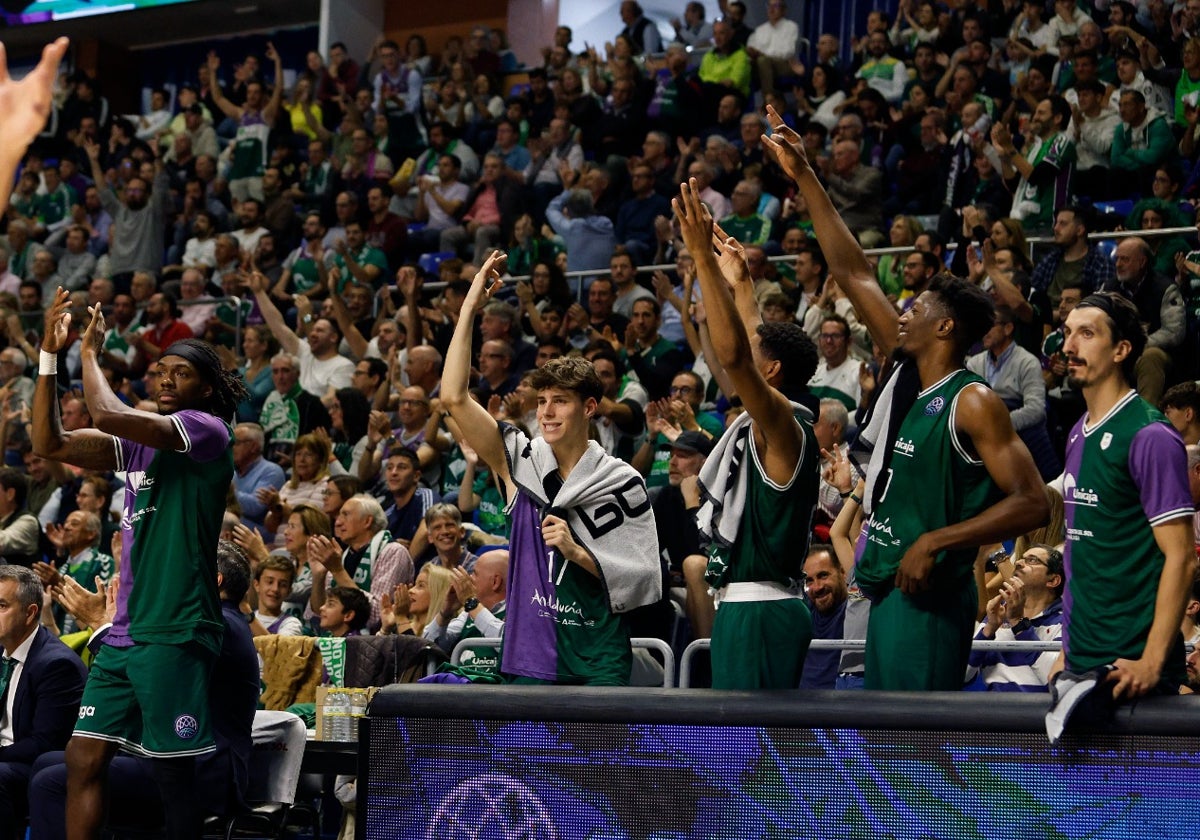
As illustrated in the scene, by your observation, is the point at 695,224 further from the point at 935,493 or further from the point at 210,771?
the point at 210,771

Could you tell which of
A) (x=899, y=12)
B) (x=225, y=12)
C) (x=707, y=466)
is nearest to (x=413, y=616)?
(x=707, y=466)

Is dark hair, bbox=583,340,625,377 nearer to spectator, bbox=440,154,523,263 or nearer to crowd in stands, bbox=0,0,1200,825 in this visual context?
crowd in stands, bbox=0,0,1200,825

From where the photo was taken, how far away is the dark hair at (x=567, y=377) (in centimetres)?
551

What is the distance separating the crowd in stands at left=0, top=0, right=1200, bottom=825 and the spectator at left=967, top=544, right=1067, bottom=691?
0.05 ft

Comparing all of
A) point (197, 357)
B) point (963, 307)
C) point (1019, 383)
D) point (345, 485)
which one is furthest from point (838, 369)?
point (197, 357)

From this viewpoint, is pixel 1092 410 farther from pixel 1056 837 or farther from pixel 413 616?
pixel 413 616

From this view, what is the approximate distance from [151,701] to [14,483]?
7130mm

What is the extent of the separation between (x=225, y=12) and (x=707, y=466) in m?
18.1

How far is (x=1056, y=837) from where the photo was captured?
379 cm

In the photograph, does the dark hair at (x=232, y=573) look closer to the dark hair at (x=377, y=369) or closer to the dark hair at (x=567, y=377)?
the dark hair at (x=567, y=377)

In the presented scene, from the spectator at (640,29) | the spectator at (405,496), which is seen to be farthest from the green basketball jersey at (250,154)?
the spectator at (405,496)

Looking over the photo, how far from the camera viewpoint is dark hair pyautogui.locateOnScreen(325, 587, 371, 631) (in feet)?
27.9

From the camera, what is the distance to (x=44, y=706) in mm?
6559

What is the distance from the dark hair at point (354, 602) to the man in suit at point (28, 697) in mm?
1906
